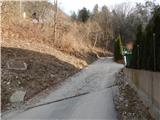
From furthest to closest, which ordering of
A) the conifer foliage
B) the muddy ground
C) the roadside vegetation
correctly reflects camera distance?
the roadside vegetation, the muddy ground, the conifer foliage

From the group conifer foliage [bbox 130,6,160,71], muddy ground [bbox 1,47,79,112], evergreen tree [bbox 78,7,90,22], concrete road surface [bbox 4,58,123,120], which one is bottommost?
concrete road surface [bbox 4,58,123,120]

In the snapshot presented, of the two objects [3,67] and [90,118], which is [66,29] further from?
[90,118]

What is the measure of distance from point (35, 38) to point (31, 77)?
610 inches

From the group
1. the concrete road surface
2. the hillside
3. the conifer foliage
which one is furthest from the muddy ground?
the conifer foliage

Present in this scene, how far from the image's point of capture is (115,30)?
7481 cm

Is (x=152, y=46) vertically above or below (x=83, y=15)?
below

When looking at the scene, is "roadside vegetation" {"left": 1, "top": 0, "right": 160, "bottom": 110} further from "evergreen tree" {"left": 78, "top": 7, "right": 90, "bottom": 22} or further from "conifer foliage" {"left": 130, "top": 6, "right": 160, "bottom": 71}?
"evergreen tree" {"left": 78, "top": 7, "right": 90, "bottom": 22}

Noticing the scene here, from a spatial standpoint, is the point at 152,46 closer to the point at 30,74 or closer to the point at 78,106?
the point at 78,106

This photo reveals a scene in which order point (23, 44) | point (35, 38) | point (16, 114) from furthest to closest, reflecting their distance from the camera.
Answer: point (35, 38) < point (23, 44) < point (16, 114)

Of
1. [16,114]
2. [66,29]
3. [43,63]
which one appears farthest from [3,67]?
[66,29]

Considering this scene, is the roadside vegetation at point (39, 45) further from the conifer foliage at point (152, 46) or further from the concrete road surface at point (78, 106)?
the concrete road surface at point (78, 106)

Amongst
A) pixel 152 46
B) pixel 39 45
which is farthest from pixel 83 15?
pixel 152 46

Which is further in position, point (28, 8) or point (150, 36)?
point (28, 8)

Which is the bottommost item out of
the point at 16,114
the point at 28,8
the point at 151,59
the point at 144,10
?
the point at 16,114
